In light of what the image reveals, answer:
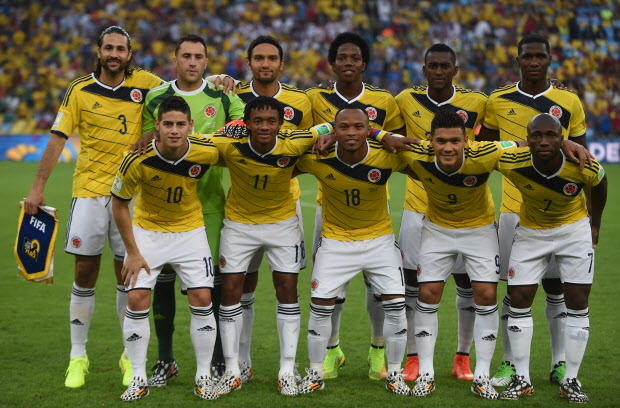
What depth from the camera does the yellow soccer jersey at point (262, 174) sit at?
19.5 feet

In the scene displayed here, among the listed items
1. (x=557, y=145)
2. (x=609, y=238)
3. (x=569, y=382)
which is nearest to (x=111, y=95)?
(x=557, y=145)

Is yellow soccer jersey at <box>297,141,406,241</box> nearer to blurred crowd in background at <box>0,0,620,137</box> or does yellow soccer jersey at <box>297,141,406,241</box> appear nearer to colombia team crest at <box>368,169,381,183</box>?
colombia team crest at <box>368,169,381,183</box>

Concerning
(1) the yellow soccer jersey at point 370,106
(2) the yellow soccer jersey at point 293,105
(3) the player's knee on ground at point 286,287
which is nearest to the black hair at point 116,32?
(2) the yellow soccer jersey at point 293,105

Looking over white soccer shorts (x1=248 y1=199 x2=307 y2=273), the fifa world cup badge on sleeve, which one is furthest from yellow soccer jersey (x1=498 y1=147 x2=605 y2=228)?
the fifa world cup badge on sleeve

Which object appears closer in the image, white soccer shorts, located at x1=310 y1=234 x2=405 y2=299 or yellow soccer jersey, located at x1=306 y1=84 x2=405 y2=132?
white soccer shorts, located at x1=310 y1=234 x2=405 y2=299

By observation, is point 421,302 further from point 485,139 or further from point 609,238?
point 609,238

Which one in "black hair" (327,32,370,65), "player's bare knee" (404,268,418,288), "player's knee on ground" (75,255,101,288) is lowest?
"player's knee on ground" (75,255,101,288)

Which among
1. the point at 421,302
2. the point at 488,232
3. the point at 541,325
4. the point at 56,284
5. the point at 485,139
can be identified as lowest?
the point at 56,284

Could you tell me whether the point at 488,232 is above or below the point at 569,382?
above

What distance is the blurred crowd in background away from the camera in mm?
26031

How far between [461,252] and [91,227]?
2780 millimetres

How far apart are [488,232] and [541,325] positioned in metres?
2.41

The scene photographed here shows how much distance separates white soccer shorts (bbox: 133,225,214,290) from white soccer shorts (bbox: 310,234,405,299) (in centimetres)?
81

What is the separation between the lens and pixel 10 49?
1105 inches
